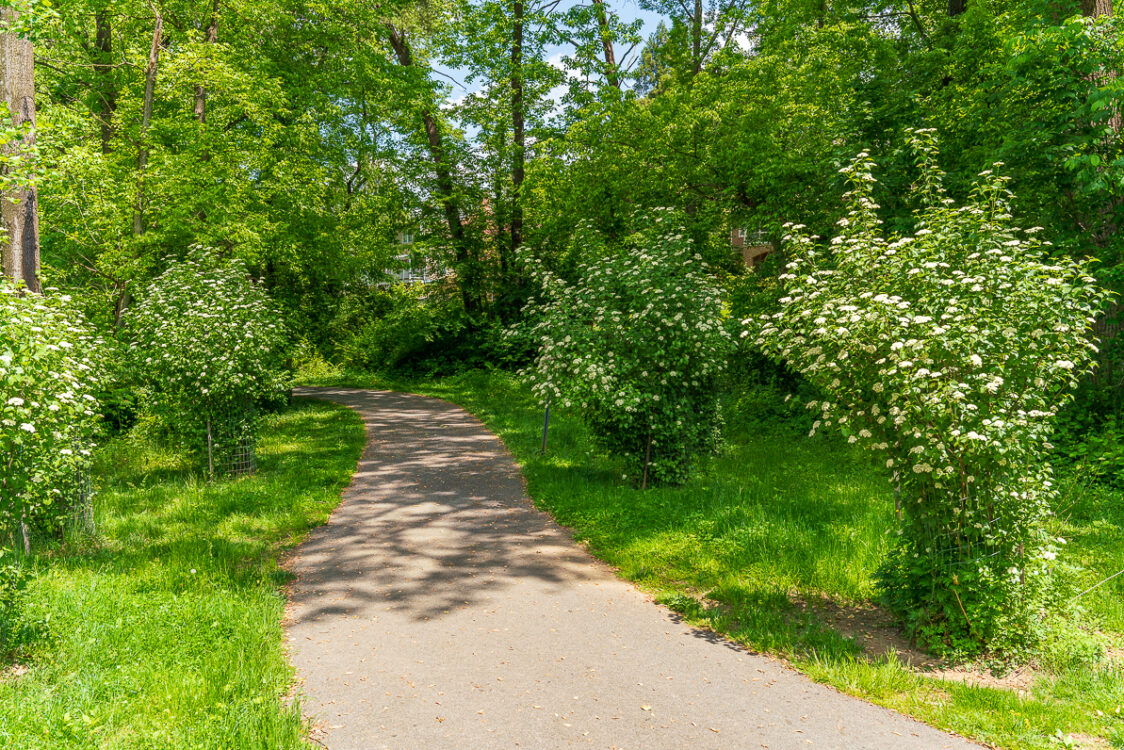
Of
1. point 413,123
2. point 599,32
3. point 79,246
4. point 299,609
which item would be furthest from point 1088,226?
point 413,123

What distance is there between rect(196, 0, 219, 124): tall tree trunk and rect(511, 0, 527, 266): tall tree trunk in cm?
1027

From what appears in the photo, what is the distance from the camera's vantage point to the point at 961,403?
16.0 ft

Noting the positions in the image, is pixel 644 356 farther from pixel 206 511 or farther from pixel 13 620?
pixel 13 620

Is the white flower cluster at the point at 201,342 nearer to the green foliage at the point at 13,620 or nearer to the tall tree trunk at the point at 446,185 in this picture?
the green foliage at the point at 13,620

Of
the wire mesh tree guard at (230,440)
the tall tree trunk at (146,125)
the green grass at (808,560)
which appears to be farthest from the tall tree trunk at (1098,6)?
the tall tree trunk at (146,125)

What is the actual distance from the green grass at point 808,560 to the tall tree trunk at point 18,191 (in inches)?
286

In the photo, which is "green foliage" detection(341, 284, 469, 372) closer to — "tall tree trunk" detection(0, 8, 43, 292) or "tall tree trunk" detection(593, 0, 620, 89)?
"tall tree trunk" detection(593, 0, 620, 89)

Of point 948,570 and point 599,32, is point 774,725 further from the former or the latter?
point 599,32

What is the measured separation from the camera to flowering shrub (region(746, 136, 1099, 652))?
16.1 feet

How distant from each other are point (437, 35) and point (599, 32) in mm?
6637

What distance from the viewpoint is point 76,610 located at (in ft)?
17.6

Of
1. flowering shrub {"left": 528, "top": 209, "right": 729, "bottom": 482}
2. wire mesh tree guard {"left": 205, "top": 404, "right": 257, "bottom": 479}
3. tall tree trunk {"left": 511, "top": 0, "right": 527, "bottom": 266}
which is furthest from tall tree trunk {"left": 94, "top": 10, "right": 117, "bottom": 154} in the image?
flowering shrub {"left": 528, "top": 209, "right": 729, "bottom": 482}

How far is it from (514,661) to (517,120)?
2335 cm

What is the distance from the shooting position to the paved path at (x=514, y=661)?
4164 millimetres
